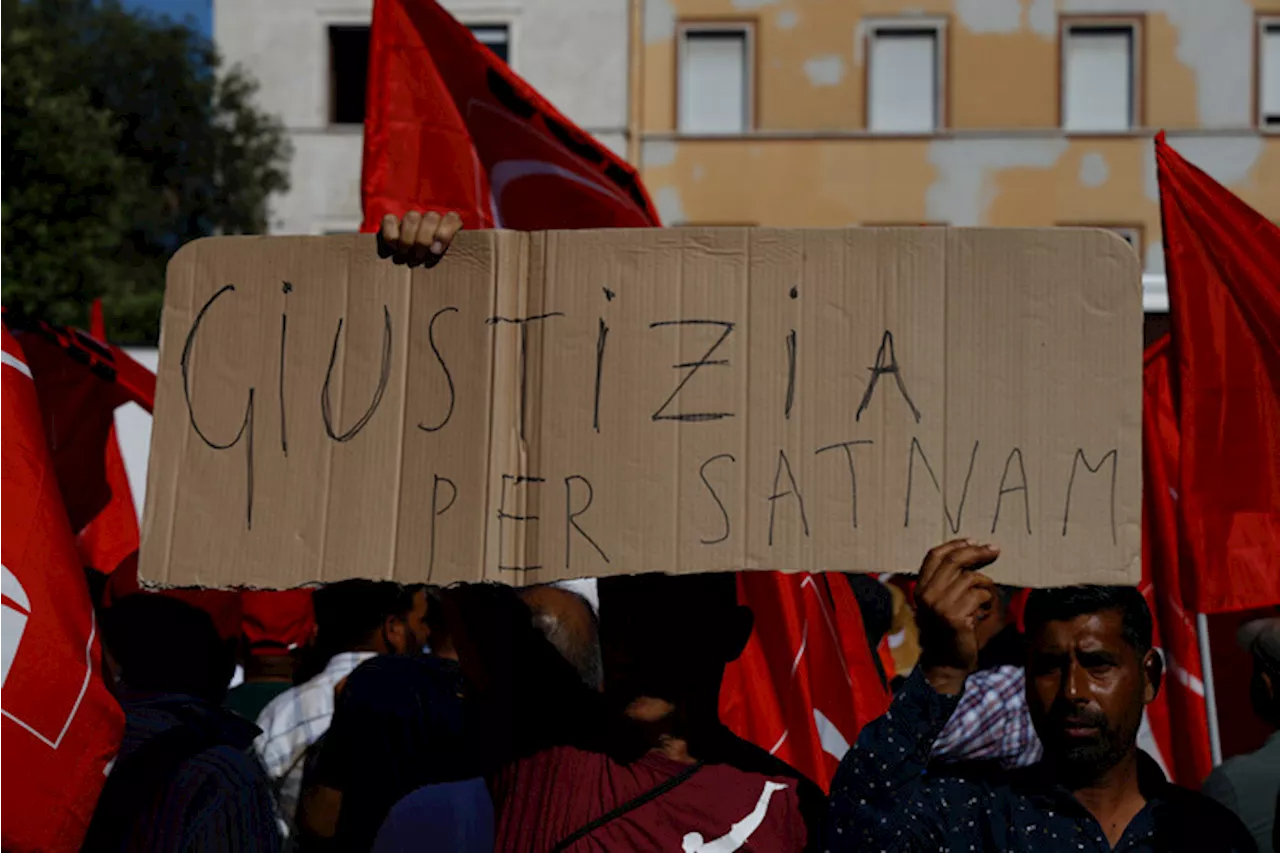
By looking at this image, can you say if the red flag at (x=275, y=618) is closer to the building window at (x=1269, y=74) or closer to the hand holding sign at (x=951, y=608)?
the hand holding sign at (x=951, y=608)

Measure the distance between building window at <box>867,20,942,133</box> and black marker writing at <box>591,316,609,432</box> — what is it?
21.9m

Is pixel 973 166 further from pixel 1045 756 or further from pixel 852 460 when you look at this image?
pixel 852 460

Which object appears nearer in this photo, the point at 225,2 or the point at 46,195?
the point at 46,195

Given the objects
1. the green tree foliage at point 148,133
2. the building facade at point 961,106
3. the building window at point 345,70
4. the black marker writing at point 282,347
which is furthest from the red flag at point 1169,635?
the building window at point 345,70

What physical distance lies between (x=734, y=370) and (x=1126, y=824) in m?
1.18

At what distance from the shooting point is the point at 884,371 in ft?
9.75

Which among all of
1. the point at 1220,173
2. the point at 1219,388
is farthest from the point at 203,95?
the point at 1219,388

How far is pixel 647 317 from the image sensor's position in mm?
3012

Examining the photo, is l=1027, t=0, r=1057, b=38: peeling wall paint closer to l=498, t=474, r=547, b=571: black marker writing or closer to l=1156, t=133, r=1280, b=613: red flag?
l=1156, t=133, r=1280, b=613: red flag

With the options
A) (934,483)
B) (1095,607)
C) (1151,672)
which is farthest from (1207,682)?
(934,483)

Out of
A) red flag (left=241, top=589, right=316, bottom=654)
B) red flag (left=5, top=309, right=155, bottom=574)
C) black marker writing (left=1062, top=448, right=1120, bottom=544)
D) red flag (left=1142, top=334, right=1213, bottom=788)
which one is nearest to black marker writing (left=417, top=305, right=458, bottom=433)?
black marker writing (left=1062, top=448, right=1120, bottom=544)

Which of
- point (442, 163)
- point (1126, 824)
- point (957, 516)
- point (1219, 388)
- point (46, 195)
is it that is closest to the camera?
point (957, 516)

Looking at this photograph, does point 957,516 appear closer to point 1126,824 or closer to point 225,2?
point 1126,824

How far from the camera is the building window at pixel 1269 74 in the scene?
79.7 feet
